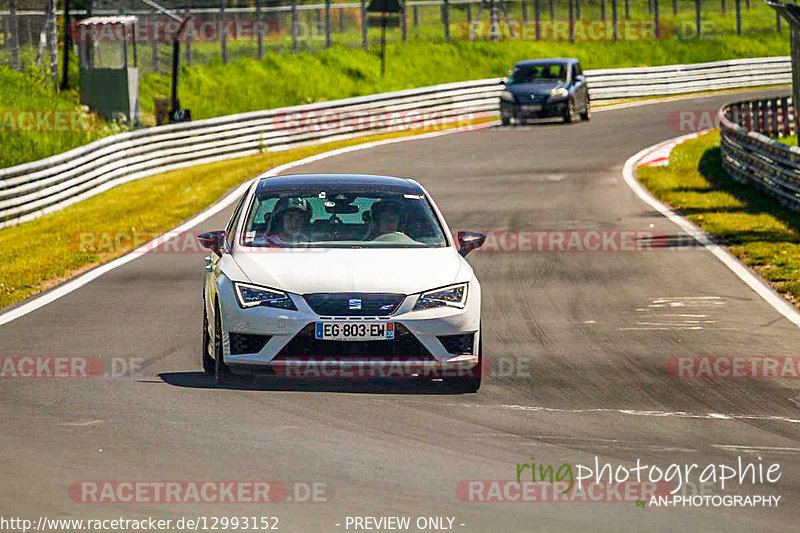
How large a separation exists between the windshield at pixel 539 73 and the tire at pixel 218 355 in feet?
106

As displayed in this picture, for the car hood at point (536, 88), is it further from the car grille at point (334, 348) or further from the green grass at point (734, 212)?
the car grille at point (334, 348)

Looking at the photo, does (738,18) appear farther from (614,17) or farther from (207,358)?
(207,358)

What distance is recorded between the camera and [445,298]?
10352 mm

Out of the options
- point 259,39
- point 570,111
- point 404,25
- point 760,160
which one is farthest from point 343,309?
point 404,25

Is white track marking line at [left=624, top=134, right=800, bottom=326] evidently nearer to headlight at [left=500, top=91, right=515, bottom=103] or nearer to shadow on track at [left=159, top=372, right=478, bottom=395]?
shadow on track at [left=159, top=372, right=478, bottom=395]

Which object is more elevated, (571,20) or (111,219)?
(571,20)

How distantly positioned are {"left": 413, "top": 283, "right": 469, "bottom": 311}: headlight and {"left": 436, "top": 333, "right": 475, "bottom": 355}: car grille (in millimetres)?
208

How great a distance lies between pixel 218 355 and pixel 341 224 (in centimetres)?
149

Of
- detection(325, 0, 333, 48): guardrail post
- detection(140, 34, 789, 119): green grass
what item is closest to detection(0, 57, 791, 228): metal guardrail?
detection(140, 34, 789, 119): green grass

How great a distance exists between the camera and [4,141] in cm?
3088

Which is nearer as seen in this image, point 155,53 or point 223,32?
point 155,53

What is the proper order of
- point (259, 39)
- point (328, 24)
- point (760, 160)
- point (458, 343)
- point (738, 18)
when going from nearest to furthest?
point (458, 343) < point (760, 160) < point (259, 39) < point (328, 24) < point (738, 18)

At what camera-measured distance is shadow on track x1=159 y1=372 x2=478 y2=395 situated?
10.3 metres

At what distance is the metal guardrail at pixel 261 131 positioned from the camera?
86.1ft
